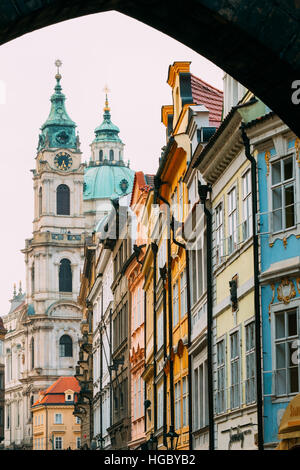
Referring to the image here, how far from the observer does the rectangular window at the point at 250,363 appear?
755 inches

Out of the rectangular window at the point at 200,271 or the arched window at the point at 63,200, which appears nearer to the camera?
the rectangular window at the point at 200,271

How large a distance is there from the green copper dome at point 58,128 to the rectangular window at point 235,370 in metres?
117

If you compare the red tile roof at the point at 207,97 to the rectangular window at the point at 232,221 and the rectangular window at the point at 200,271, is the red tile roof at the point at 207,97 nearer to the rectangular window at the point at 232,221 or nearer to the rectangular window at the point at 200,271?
the rectangular window at the point at 200,271

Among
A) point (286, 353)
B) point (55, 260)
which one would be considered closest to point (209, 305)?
point (286, 353)

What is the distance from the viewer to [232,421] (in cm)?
2105

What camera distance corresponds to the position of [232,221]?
21609 millimetres

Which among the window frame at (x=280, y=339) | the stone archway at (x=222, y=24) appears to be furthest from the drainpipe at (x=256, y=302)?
the stone archway at (x=222, y=24)

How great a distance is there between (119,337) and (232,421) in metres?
Answer: 29.1

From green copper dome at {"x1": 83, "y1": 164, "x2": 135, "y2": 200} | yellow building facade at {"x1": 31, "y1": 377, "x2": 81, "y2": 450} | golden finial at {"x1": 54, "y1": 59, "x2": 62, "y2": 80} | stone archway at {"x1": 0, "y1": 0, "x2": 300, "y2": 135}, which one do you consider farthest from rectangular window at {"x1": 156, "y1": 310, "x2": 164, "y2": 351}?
green copper dome at {"x1": 83, "y1": 164, "x2": 135, "y2": 200}

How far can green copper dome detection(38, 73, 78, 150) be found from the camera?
137m

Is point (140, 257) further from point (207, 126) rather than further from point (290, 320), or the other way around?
point (290, 320)

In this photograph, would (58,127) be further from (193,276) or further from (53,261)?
(193,276)

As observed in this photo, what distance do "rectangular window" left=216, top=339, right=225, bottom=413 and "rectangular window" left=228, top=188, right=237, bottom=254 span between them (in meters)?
2.06
